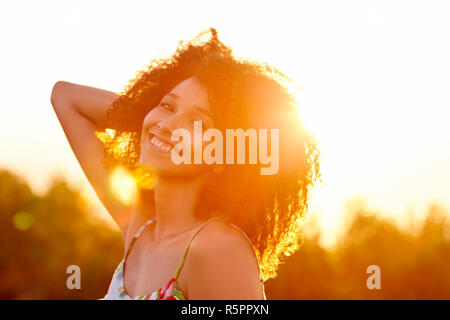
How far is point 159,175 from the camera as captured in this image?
3346mm

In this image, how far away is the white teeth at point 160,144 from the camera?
3295mm

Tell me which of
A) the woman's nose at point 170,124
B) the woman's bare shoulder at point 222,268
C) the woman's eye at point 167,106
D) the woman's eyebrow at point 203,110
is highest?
the woman's eye at point 167,106

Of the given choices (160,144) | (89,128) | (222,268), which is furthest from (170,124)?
(89,128)

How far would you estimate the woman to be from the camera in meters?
2.95

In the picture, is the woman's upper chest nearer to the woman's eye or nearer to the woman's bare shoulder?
the woman's bare shoulder

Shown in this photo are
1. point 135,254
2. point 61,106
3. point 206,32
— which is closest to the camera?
point 135,254

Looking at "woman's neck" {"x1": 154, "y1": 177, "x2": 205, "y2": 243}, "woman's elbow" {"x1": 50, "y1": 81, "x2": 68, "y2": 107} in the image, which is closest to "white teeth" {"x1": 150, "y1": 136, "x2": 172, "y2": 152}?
"woman's neck" {"x1": 154, "y1": 177, "x2": 205, "y2": 243}

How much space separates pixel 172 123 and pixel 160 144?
135 mm

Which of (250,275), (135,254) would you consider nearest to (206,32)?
(135,254)

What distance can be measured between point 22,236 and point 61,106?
145 feet

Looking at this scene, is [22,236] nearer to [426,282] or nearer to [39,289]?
[39,289]

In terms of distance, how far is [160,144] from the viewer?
3328mm

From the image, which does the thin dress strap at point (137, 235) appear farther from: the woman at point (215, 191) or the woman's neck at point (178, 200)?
the woman's neck at point (178, 200)
